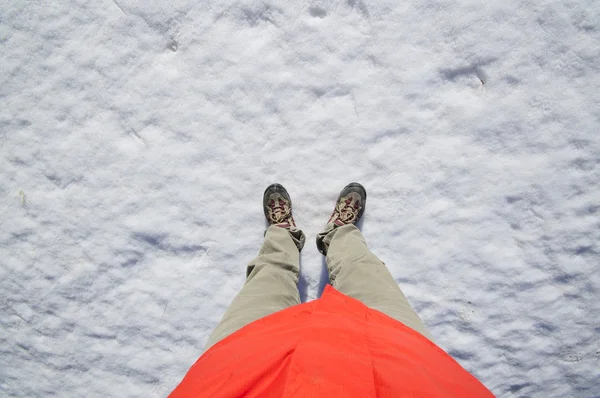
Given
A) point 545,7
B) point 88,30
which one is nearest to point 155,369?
point 88,30

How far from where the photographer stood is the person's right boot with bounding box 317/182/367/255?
1.94m

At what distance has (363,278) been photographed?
1.62 meters

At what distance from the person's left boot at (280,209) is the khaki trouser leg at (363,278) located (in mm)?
173

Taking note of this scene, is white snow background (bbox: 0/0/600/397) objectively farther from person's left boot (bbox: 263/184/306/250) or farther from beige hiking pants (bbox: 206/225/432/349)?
beige hiking pants (bbox: 206/225/432/349)

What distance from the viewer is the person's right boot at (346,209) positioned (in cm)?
194

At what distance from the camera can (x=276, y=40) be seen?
6.22 ft

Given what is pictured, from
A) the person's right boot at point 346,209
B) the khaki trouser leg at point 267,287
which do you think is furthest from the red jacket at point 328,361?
the person's right boot at point 346,209

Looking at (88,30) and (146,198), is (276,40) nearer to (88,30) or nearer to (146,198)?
(88,30)

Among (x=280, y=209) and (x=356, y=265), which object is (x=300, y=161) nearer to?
(x=280, y=209)

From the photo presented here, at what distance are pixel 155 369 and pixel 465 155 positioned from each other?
2154 millimetres

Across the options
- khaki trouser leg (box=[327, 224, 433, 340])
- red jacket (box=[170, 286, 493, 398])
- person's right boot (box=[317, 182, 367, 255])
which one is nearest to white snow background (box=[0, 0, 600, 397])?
person's right boot (box=[317, 182, 367, 255])

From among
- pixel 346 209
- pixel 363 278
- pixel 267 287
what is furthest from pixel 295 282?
pixel 346 209

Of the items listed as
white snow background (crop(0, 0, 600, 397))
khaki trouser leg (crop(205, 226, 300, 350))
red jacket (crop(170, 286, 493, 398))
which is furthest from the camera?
white snow background (crop(0, 0, 600, 397))

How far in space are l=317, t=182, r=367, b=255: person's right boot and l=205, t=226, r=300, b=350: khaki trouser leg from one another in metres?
0.16
